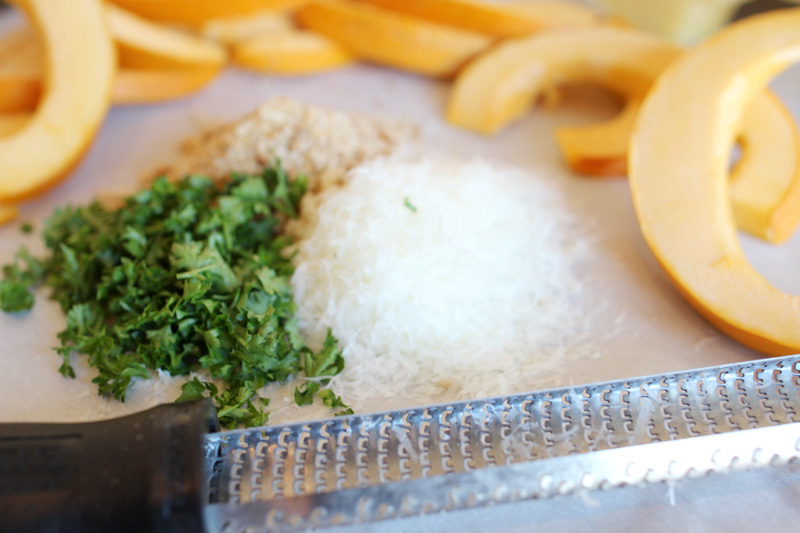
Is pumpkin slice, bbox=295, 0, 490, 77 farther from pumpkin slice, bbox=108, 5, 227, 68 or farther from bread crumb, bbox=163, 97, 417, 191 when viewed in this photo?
bread crumb, bbox=163, 97, 417, 191

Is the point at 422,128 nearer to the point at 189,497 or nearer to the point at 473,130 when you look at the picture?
the point at 473,130

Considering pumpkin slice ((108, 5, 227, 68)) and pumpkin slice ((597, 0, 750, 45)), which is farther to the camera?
pumpkin slice ((597, 0, 750, 45))

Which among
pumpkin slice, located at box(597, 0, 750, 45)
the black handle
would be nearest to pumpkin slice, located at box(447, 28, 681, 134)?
pumpkin slice, located at box(597, 0, 750, 45)

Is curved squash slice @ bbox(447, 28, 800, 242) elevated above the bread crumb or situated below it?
above

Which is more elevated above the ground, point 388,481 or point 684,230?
point 684,230

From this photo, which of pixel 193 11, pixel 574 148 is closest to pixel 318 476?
pixel 574 148
